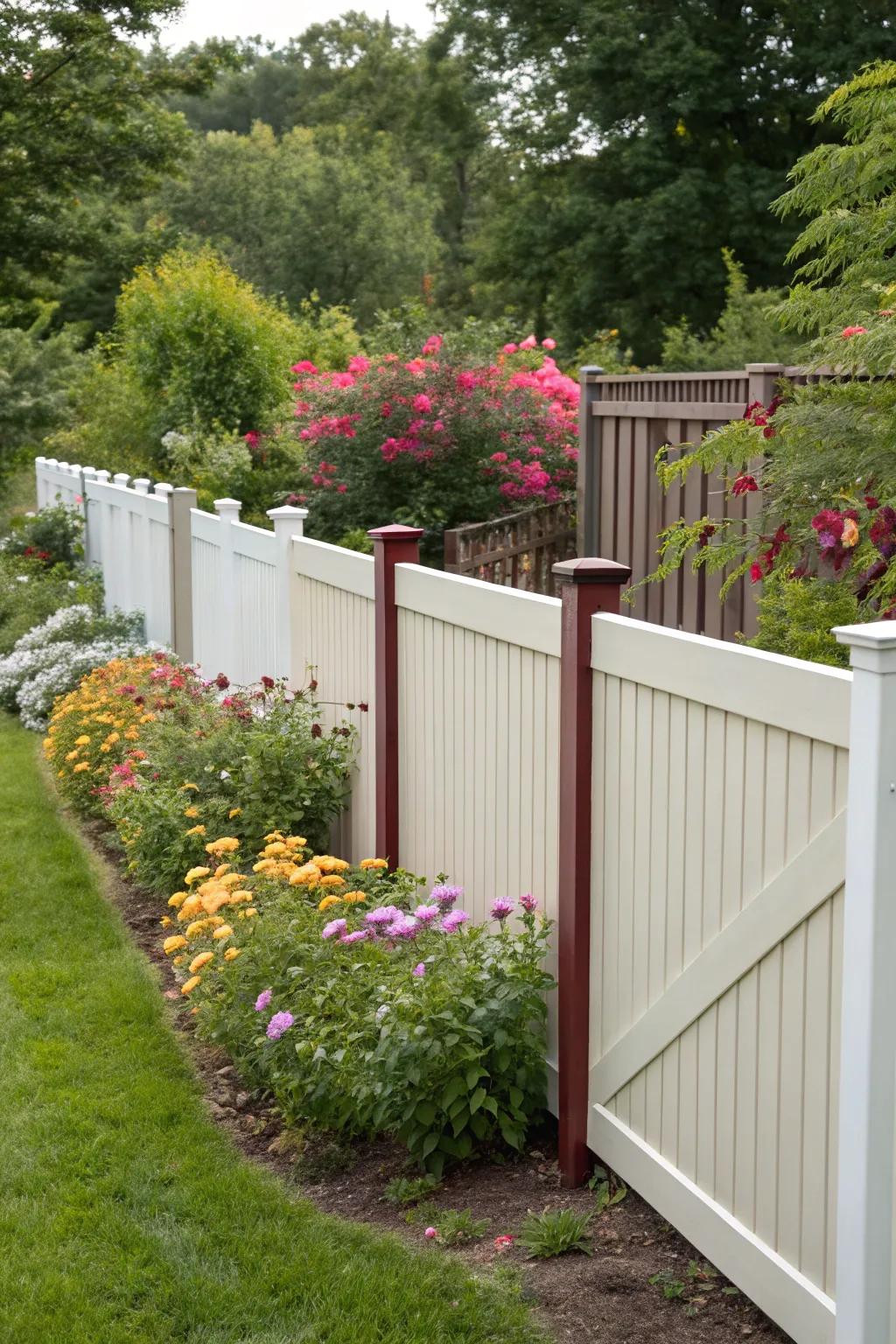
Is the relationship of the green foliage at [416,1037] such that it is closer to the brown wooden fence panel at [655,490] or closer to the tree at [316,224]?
the brown wooden fence panel at [655,490]

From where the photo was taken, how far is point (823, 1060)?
286 cm

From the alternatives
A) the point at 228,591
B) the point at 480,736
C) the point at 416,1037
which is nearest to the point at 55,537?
the point at 228,591

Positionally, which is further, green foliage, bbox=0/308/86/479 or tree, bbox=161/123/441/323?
tree, bbox=161/123/441/323

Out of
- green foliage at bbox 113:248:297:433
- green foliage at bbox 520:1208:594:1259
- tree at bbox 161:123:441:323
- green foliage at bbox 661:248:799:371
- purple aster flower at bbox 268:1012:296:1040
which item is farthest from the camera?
tree at bbox 161:123:441:323

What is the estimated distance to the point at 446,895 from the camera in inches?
174

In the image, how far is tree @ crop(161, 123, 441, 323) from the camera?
126 feet

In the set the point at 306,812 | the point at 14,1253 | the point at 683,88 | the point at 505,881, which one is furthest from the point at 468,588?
the point at 683,88

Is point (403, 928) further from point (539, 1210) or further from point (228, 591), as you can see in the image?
point (228, 591)

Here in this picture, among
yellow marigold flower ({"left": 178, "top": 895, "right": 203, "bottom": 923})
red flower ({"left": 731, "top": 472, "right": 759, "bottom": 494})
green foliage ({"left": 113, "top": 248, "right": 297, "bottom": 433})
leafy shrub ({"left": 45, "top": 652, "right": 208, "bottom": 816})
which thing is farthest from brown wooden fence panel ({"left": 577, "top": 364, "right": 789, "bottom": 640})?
green foliage ({"left": 113, "top": 248, "right": 297, "bottom": 433})

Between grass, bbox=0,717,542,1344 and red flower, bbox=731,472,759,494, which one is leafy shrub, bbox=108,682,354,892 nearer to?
grass, bbox=0,717,542,1344

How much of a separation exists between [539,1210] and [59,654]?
828 cm

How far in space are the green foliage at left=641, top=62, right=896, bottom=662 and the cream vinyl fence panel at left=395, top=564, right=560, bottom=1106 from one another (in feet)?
2.00

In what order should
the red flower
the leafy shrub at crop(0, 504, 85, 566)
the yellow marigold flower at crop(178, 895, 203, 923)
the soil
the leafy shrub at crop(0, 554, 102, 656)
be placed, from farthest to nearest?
1. the leafy shrub at crop(0, 504, 85, 566)
2. the leafy shrub at crop(0, 554, 102, 656)
3. the yellow marigold flower at crop(178, 895, 203, 923)
4. the red flower
5. the soil

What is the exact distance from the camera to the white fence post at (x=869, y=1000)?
257 centimetres
